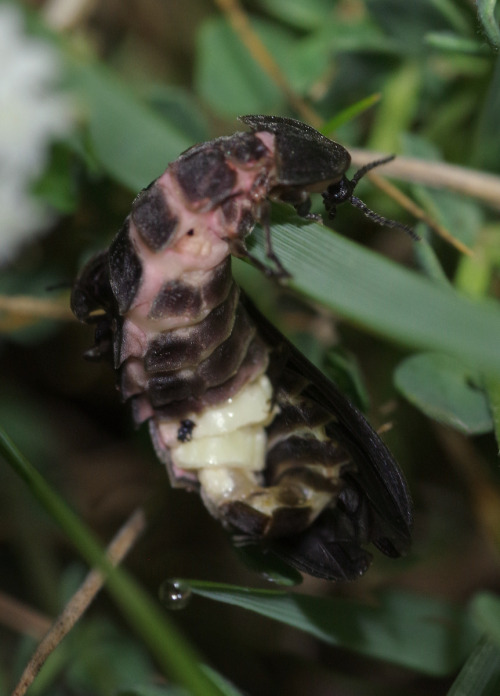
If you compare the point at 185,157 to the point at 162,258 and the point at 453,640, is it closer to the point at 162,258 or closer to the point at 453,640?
the point at 162,258

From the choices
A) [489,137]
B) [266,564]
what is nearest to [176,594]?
[266,564]

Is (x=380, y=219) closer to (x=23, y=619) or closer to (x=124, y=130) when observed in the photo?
(x=124, y=130)

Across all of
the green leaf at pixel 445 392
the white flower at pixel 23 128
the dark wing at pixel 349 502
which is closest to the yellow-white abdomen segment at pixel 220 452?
the dark wing at pixel 349 502

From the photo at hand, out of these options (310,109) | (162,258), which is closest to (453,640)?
(162,258)

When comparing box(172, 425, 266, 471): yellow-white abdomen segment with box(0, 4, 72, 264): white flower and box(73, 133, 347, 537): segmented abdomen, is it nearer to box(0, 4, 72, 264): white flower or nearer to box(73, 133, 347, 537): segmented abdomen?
box(73, 133, 347, 537): segmented abdomen

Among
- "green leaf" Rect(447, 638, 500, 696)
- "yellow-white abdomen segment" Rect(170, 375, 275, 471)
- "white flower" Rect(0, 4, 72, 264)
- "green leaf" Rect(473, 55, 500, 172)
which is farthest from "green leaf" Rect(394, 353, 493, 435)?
"white flower" Rect(0, 4, 72, 264)

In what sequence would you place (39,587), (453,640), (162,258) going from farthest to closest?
(39,587) < (453,640) < (162,258)
